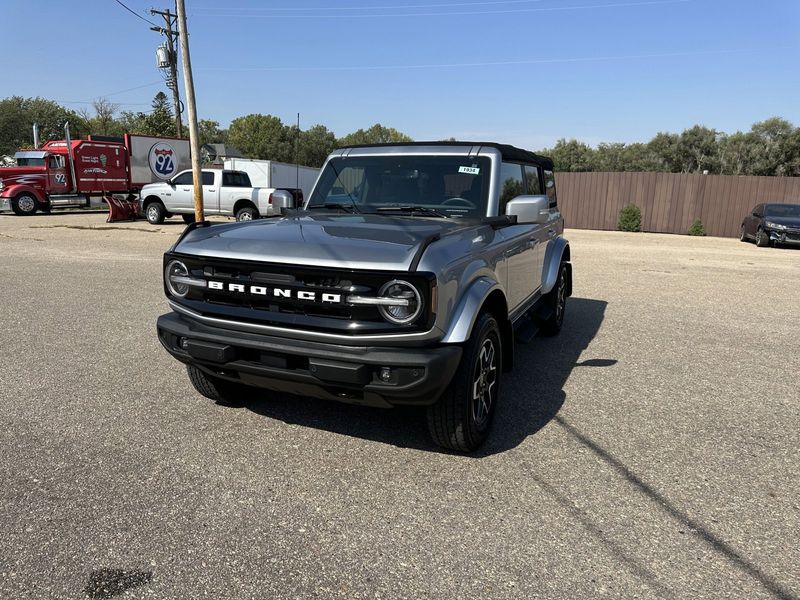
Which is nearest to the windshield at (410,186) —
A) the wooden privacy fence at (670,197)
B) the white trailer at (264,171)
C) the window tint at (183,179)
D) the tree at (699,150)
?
the window tint at (183,179)

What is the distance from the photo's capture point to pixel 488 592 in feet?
7.54

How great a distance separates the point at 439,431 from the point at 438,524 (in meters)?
0.61

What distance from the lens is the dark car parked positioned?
54.4 ft

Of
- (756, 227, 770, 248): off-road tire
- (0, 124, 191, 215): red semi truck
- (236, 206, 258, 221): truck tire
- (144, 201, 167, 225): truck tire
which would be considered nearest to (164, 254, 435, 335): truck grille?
(236, 206, 258, 221): truck tire

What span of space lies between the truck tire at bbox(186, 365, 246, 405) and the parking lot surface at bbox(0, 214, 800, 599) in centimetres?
10

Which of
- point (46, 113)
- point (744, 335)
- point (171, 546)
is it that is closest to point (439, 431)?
point (171, 546)

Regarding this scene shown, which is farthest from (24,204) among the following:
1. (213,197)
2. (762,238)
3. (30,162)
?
(762,238)

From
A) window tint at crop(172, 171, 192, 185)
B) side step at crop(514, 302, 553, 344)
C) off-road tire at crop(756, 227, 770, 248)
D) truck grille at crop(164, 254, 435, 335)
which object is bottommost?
off-road tire at crop(756, 227, 770, 248)

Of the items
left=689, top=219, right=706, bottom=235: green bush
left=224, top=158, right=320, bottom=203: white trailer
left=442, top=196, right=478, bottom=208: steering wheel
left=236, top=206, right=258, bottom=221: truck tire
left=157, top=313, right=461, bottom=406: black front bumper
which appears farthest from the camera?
left=224, top=158, right=320, bottom=203: white trailer

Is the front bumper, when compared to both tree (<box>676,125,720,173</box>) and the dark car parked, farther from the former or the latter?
tree (<box>676,125,720,173</box>)

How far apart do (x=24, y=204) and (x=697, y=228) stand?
1055 inches

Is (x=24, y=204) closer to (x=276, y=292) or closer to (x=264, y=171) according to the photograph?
(x=264, y=171)

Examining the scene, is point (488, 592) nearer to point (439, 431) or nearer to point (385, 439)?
point (439, 431)

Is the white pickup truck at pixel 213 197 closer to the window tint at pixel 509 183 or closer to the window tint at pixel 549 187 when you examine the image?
the window tint at pixel 549 187
